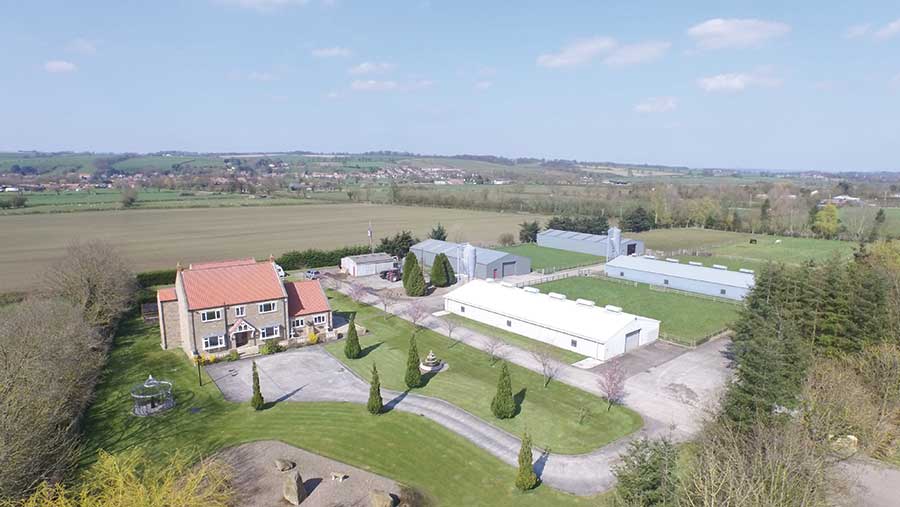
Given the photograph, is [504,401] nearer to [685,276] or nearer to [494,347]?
[494,347]

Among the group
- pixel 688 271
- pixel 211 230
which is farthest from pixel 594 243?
pixel 211 230

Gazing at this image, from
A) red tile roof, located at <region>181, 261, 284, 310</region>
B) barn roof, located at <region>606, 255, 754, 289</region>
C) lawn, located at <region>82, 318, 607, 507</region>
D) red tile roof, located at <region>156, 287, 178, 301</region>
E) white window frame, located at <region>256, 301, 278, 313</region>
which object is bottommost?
lawn, located at <region>82, 318, 607, 507</region>

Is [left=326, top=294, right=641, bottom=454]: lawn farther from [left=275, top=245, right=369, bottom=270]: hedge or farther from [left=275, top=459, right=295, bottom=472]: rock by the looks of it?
[left=275, top=245, right=369, bottom=270]: hedge

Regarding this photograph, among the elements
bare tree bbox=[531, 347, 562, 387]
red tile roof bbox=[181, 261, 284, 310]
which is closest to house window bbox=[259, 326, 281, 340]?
red tile roof bbox=[181, 261, 284, 310]

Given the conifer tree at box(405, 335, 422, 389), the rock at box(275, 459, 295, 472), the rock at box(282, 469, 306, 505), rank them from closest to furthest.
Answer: the rock at box(282, 469, 306, 505) < the rock at box(275, 459, 295, 472) < the conifer tree at box(405, 335, 422, 389)

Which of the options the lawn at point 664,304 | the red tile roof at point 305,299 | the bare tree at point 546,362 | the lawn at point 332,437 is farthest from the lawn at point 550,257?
the lawn at point 332,437
